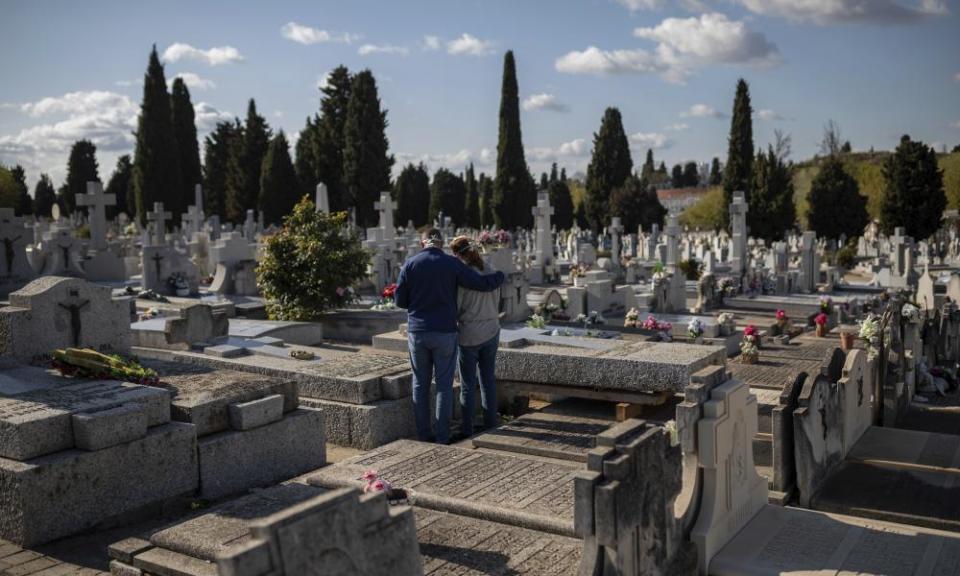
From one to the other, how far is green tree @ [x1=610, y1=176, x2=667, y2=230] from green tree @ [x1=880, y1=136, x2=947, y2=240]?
53.4 feet

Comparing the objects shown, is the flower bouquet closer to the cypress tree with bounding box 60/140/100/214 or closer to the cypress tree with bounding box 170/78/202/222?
the cypress tree with bounding box 170/78/202/222

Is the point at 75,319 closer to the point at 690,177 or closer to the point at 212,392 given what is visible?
the point at 212,392

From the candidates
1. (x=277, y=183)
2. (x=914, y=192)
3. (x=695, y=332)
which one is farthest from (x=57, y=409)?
(x=277, y=183)

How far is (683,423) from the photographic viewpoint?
4.80 meters

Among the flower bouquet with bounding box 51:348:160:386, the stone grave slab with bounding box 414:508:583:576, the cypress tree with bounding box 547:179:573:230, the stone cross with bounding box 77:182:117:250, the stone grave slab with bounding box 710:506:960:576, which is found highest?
the cypress tree with bounding box 547:179:573:230

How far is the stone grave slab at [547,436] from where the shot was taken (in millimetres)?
6863

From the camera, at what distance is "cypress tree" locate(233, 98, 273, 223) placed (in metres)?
52.8

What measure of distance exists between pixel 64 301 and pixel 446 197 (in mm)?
58998

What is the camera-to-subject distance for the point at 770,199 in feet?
141

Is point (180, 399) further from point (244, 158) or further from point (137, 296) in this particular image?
point (244, 158)

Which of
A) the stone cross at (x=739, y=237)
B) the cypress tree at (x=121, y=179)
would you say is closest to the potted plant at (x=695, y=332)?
the stone cross at (x=739, y=237)

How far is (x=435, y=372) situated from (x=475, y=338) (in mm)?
469

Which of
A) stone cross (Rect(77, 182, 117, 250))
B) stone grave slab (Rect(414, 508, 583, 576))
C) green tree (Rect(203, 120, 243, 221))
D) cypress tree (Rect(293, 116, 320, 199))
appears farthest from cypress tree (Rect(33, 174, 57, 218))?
stone grave slab (Rect(414, 508, 583, 576))

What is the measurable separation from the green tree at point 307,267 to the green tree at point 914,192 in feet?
104
